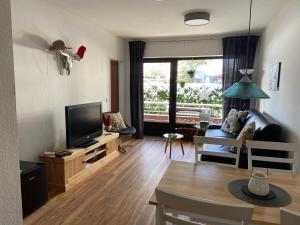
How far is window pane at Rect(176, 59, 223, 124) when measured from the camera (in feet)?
18.2

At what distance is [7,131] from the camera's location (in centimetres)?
74

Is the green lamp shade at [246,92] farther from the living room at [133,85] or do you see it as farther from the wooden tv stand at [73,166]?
the wooden tv stand at [73,166]

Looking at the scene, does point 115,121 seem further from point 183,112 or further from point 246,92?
point 246,92

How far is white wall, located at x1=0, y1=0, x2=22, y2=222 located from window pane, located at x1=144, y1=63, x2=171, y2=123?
522 cm

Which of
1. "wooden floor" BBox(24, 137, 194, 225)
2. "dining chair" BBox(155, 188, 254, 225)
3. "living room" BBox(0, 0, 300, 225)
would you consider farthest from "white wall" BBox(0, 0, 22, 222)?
"wooden floor" BBox(24, 137, 194, 225)

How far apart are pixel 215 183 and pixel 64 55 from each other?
9.35ft

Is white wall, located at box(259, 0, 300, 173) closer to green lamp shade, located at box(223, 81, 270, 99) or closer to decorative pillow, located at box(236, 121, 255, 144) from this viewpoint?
decorative pillow, located at box(236, 121, 255, 144)

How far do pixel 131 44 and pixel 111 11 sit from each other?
2.07 metres

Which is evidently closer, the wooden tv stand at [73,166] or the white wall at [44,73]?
the white wall at [44,73]

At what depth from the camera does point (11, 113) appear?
751mm

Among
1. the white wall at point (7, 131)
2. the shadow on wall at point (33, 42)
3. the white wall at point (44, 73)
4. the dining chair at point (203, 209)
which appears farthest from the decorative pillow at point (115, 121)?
the white wall at point (7, 131)

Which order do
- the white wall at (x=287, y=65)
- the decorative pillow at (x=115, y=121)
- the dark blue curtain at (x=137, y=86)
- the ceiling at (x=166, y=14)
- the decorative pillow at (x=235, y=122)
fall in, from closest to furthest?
the white wall at (x=287, y=65) < the ceiling at (x=166, y=14) < the decorative pillow at (x=235, y=122) < the decorative pillow at (x=115, y=121) < the dark blue curtain at (x=137, y=86)

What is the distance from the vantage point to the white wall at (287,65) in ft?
8.68

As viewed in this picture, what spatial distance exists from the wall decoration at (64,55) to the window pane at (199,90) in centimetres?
278
